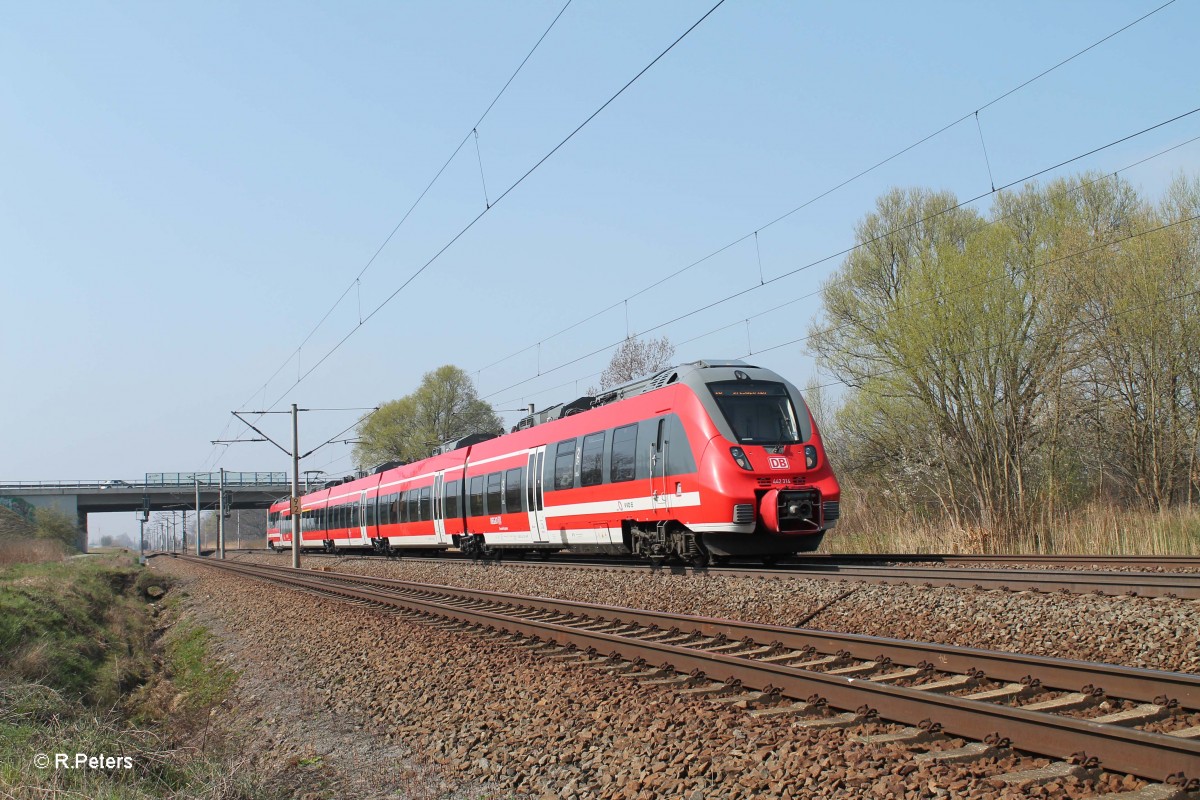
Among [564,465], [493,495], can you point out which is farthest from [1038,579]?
[493,495]

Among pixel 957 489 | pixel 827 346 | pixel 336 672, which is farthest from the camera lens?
pixel 827 346

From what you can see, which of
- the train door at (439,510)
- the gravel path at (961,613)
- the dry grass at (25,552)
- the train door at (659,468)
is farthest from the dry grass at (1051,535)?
the dry grass at (25,552)

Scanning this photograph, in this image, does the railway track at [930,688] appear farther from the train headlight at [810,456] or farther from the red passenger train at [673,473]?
the train headlight at [810,456]

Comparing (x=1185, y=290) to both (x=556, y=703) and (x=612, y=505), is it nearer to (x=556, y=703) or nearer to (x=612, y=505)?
(x=612, y=505)

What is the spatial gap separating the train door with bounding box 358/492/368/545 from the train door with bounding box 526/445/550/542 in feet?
59.9

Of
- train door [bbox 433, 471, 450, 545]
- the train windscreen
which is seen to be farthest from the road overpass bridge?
the train windscreen

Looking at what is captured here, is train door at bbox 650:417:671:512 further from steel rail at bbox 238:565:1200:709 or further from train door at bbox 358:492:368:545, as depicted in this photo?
train door at bbox 358:492:368:545

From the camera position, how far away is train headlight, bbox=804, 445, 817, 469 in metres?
14.1

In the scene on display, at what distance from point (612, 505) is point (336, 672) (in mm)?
7752

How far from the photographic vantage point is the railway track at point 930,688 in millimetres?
4500

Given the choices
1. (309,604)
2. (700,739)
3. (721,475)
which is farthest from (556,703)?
(309,604)

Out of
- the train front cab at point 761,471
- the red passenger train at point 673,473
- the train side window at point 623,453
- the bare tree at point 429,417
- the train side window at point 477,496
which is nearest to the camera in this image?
the train front cab at point 761,471

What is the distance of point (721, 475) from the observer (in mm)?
13492

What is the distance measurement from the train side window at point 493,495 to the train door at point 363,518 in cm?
1516
